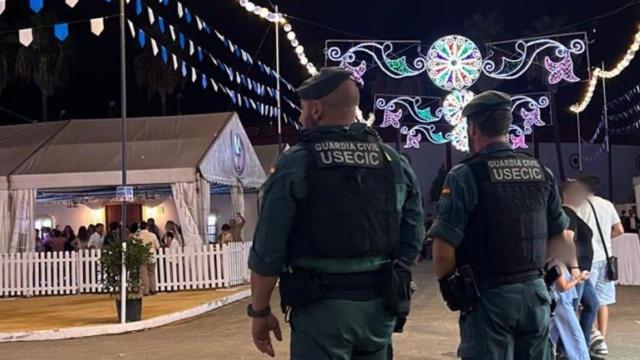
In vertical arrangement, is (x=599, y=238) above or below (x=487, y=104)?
below

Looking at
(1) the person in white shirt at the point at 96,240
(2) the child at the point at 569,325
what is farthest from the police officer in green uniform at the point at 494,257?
(1) the person in white shirt at the point at 96,240

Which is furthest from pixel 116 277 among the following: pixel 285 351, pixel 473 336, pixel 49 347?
pixel 473 336

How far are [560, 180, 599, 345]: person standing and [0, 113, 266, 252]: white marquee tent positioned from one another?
10659 mm

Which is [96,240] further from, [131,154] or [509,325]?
[509,325]

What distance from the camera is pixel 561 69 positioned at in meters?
20.5

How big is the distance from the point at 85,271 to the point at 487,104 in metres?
14.0

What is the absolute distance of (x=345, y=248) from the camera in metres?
3.07

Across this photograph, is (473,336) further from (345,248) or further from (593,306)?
(593,306)

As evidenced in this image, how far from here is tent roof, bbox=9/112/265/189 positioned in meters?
16.7

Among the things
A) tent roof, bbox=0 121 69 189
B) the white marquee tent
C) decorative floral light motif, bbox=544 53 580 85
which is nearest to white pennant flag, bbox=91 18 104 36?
the white marquee tent

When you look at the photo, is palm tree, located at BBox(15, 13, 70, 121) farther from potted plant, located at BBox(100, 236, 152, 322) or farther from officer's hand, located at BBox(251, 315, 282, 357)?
officer's hand, located at BBox(251, 315, 282, 357)

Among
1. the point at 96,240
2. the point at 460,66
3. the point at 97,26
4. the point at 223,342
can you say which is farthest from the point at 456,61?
the point at 223,342

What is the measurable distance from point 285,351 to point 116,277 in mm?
4499

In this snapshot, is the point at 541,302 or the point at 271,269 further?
the point at 541,302
